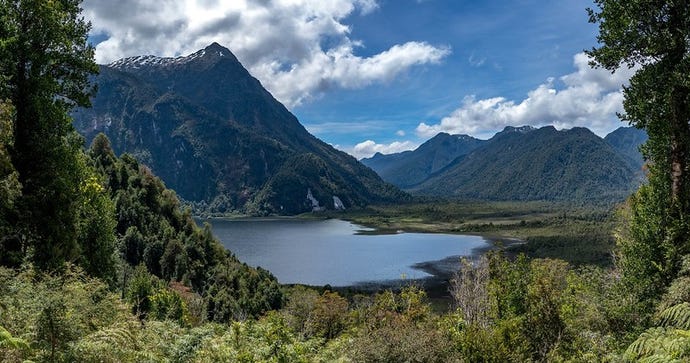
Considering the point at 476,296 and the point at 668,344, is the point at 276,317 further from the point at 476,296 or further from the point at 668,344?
the point at 476,296

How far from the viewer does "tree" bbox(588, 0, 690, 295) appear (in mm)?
14555

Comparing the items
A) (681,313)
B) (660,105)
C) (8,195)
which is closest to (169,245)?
(8,195)

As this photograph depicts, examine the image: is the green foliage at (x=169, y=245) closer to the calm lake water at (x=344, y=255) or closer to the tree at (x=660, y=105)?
the calm lake water at (x=344, y=255)

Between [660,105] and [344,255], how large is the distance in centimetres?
13362

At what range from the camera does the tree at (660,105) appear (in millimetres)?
14555

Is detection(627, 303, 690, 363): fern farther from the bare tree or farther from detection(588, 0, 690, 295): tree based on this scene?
the bare tree

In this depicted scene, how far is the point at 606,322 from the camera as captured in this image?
17328 millimetres

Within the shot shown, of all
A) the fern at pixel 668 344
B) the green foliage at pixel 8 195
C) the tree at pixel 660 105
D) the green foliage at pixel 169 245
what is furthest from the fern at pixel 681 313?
the green foliage at pixel 169 245

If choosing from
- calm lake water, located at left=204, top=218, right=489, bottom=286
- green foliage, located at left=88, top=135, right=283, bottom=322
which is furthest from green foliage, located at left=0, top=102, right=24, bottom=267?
calm lake water, located at left=204, top=218, right=489, bottom=286

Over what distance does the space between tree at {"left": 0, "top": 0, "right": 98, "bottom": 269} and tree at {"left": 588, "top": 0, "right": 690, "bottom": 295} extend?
2007cm

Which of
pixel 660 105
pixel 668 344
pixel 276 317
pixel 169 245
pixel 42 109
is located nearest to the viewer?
pixel 668 344

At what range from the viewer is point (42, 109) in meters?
18.3

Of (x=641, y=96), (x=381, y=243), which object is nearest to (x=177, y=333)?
(x=641, y=96)

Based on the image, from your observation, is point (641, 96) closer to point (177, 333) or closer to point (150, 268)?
point (177, 333)
